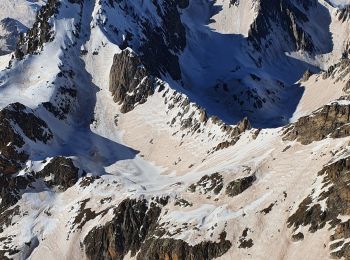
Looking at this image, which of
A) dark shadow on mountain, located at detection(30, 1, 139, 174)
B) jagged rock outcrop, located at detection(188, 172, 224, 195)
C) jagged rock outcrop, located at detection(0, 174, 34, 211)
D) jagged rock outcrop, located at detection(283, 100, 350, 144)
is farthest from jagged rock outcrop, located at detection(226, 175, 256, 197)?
jagged rock outcrop, located at detection(0, 174, 34, 211)

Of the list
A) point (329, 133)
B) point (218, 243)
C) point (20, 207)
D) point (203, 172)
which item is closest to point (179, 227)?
point (218, 243)

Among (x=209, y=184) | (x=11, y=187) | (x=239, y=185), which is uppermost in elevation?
(x=11, y=187)

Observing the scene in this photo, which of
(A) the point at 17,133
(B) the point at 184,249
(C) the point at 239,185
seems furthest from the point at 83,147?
(B) the point at 184,249

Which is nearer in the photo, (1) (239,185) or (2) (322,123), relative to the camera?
(1) (239,185)

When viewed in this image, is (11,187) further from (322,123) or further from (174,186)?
(322,123)

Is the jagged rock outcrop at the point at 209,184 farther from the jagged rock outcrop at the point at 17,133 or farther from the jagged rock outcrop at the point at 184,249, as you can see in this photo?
the jagged rock outcrop at the point at 17,133

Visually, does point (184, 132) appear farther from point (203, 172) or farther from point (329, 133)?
point (329, 133)

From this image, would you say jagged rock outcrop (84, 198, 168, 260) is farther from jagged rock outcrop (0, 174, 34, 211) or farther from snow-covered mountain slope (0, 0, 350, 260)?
jagged rock outcrop (0, 174, 34, 211)
